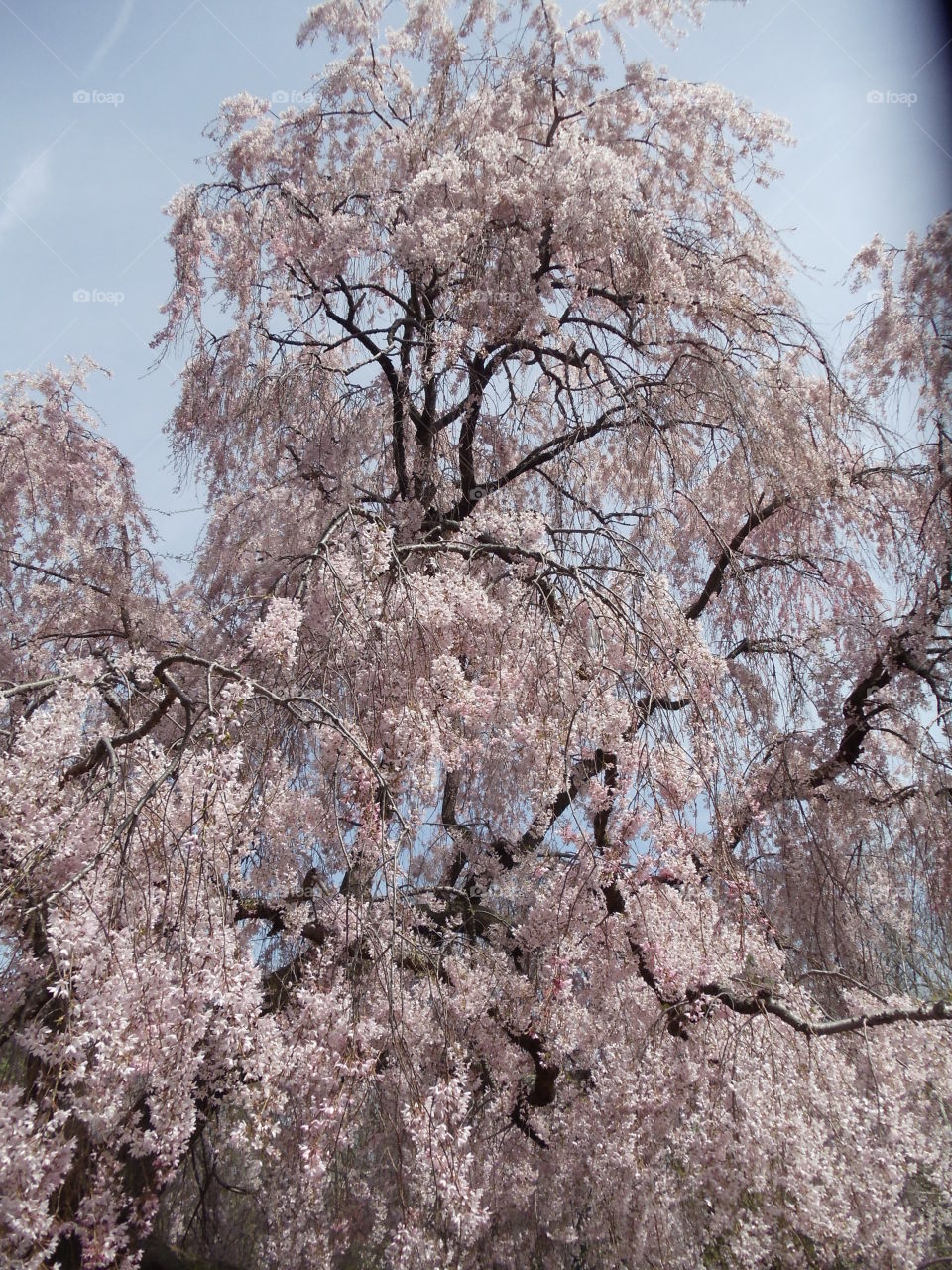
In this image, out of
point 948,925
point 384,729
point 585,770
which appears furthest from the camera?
point 948,925

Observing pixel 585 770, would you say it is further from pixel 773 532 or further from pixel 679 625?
pixel 773 532

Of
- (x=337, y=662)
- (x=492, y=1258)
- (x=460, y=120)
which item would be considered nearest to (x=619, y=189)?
(x=460, y=120)

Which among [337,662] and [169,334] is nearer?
[337,662]

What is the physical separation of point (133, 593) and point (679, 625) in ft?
12.1

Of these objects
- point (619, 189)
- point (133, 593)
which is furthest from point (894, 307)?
point (133, 593)

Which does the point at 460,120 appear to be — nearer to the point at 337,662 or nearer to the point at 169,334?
the point at 169,334

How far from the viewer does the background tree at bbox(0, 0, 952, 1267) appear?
97.8 inches

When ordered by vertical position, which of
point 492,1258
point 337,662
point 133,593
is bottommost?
point 492,1258

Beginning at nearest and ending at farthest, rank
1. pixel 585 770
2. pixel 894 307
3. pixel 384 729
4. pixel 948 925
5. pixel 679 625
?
pixel 384 729 < pixel 679 625 < pixel 585 770 < pixel 948 925 < pixel 894 307

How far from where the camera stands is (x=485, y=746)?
12.7ft

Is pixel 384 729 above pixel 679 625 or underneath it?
underneath

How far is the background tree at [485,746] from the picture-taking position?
2.48m

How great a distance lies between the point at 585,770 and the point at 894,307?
4.16 metres

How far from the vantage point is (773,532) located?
598 cm
